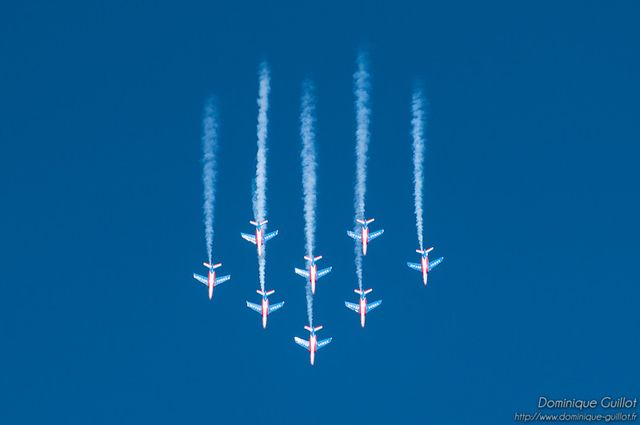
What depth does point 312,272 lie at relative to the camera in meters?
61.1

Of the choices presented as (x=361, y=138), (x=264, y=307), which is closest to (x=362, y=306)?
(x=264, y=307)

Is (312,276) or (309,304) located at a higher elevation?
(312,276)

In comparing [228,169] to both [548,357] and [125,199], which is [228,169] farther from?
[548,357]

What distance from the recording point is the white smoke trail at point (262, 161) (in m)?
61.4

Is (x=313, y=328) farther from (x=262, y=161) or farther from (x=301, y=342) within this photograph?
(x=262, y=161)

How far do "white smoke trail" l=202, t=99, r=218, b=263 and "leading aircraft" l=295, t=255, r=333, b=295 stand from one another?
435 centimetres

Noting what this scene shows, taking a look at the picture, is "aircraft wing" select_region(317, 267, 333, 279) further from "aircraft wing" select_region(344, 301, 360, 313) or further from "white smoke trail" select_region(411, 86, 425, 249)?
"white smoke trail" select_region(411, 86, 425, 249)

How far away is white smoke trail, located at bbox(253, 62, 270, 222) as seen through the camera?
2418 inches

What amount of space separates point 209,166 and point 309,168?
459cm

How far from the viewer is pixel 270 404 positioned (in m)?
62.3

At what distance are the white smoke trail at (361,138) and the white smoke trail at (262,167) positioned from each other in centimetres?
407

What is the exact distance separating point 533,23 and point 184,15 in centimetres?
1621

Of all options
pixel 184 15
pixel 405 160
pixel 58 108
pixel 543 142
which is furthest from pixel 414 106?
pixel 58 108

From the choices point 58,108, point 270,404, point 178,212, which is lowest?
point 270,404
